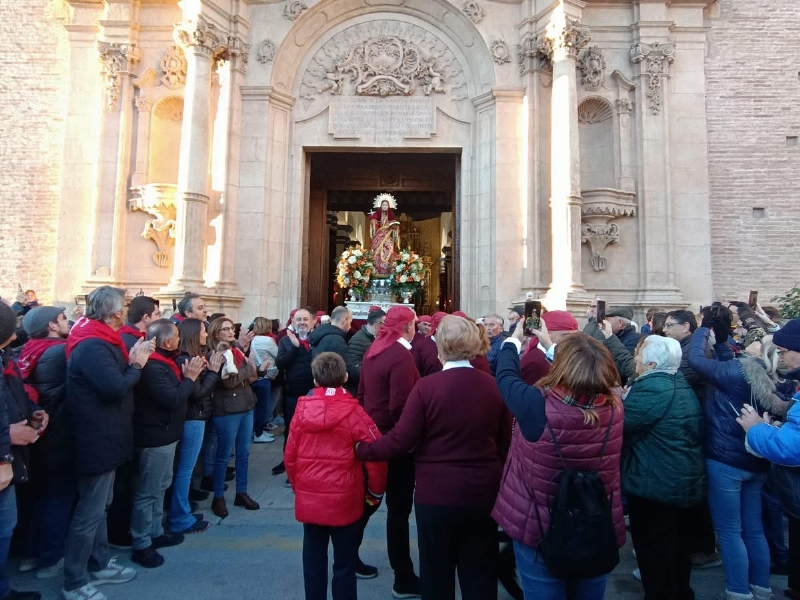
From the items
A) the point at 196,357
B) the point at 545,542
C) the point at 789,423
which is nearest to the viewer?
the point at 545,542

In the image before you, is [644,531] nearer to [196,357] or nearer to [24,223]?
[196,357]

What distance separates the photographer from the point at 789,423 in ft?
9.25

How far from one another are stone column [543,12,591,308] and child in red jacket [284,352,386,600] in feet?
24.4

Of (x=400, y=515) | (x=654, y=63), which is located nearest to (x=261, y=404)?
(x=400, y=515)

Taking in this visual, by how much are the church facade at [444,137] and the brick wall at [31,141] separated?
130 mm

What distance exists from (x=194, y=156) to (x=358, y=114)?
3.63 metres

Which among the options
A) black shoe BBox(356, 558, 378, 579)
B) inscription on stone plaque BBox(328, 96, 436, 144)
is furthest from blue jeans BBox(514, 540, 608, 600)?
inscription on stone plaque BBox(328, 96, 436, 144)

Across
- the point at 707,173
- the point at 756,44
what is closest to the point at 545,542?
the point at 707,173

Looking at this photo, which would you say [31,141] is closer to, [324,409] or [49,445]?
[49,445]

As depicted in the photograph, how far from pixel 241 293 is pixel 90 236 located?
3.57 meters

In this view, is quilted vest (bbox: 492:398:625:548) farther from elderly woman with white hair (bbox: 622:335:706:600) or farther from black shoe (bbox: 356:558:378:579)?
black shoe (bbox: 356:558:378:579)

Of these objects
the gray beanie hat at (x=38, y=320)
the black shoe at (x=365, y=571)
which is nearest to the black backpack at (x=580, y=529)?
the black shoe at (x=365, y=571)

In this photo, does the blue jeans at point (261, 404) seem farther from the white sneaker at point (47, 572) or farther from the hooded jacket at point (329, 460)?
the hooded jacket at point (329, 460)

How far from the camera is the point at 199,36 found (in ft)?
33.0
